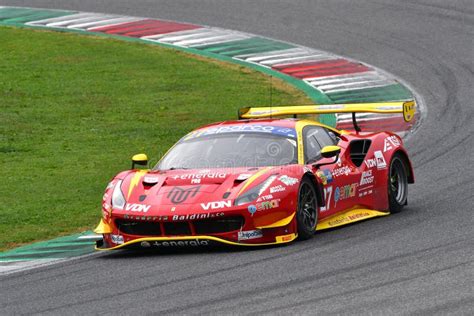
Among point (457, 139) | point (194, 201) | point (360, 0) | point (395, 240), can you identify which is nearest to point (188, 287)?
point (194, 201)

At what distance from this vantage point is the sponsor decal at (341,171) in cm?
A: 1270

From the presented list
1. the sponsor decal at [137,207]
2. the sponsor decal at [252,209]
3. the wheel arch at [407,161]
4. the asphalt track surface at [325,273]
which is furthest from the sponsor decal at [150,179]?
the wheel arch at [407,161]

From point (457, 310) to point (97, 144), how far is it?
1162 cm

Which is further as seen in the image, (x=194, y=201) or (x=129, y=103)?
(x=129, y=103)

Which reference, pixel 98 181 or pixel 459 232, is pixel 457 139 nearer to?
pixel 98 181

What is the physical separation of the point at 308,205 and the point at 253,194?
84 centimetres

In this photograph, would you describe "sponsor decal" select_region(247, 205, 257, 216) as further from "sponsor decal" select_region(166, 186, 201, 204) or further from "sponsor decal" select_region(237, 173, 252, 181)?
"sponsor decal" select_region(166, 186, 201, 204)

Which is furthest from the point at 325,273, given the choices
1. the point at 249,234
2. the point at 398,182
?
the point at 398,182

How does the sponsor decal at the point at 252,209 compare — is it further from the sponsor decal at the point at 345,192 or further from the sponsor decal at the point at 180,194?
the sponsor decal at the point at 345,192

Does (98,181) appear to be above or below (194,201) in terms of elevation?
below

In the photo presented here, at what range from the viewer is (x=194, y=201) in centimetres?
1132

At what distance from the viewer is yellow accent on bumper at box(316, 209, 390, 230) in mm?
12383

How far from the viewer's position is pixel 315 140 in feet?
42.8

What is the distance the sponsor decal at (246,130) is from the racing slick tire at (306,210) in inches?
34.6
